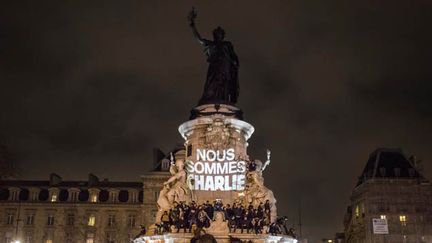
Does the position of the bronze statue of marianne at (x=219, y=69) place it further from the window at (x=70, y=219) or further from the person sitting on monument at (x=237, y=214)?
the window at (x=70, y=219)

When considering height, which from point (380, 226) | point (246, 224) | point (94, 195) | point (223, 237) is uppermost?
point (94, 195)

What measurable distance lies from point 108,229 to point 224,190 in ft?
154

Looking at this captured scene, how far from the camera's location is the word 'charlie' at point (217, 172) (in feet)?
92.5

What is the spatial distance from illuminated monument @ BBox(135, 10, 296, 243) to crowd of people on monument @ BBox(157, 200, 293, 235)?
0.93ft

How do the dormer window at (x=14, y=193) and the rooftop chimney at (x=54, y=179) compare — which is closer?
the dormer window at (x=14, y=193)

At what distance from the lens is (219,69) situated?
3181 centimetres

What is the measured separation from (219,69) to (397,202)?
51146mm

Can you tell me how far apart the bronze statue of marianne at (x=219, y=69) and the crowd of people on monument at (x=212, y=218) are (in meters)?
7.52

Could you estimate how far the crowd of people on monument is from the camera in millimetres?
24766

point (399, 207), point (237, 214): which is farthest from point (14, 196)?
point (237, 214)

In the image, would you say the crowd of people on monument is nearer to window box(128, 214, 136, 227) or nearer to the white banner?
the white banner

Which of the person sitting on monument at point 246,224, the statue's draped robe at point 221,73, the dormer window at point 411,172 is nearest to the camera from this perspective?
the person sitting on monument at point 246,224

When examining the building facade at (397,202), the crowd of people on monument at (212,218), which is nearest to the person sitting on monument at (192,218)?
the crowd of people on monument at (212,218)

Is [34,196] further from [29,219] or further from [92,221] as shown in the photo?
[92,221]
